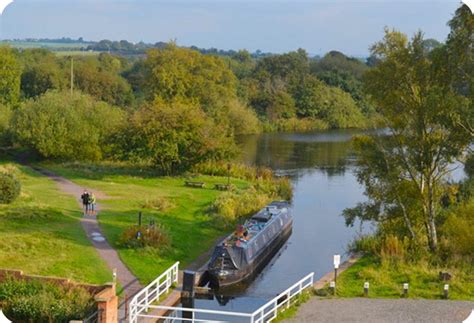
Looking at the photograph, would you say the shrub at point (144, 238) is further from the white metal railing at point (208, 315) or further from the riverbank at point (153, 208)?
the white metal railing at point (208, 315)

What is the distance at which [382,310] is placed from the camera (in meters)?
19.6

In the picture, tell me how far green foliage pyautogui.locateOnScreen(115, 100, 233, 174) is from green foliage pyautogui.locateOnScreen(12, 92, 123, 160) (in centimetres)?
400

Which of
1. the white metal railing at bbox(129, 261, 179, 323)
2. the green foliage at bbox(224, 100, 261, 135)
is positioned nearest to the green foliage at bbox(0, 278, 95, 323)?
the white metal railing at bbox(129, 261, 179, 323)

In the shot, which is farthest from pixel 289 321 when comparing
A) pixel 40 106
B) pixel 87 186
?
pixel 40 106

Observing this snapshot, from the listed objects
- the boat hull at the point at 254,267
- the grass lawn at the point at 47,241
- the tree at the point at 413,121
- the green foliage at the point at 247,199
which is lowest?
the boat hull at the point at 254,267

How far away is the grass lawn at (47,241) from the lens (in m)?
21.8

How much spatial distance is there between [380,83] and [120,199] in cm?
1500

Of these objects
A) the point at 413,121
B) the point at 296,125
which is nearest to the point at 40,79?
the point at 296,125

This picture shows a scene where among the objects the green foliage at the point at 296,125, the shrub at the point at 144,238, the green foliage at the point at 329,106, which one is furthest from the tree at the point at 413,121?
the green foliage at the point at 329,106

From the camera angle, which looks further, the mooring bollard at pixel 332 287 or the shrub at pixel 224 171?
the shrub at pixel 224 171

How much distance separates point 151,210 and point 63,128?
18.0 meters

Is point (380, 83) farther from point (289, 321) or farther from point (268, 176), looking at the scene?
point (268, 176)

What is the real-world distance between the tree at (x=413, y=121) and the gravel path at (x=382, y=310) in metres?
6.26

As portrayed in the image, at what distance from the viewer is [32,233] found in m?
25.4
